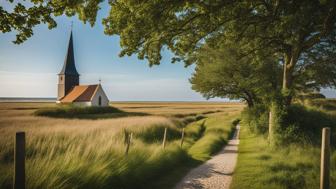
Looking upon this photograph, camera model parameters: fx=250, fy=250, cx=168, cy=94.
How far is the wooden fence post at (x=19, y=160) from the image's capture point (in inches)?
180

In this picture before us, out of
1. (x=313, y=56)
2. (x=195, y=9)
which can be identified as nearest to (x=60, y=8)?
(x=195, y=9)

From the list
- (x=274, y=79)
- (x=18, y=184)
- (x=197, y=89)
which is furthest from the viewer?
(x=197, y=89)

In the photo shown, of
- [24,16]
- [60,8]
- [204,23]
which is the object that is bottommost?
[24,16]

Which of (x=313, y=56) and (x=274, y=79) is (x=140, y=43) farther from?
(x=274, y=79)

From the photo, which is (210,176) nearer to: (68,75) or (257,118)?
(257,118)

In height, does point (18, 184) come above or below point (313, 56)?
below

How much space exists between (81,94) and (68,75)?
10.4m

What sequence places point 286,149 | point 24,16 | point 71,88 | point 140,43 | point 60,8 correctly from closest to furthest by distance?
1. point 24,16
2. point 60,8
3. point 140,43
4. point 286,149
5. point 71,88

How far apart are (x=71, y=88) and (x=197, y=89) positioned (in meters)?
45.6

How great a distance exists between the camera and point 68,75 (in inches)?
2741

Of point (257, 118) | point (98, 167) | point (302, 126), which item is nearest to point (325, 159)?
point (98, 167)

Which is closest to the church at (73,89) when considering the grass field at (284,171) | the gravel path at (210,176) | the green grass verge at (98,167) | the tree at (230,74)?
the tree at (230,74)

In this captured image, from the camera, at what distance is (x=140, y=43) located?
11.2 meters

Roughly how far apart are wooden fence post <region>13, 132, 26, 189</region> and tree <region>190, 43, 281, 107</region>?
21440mm
